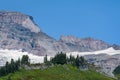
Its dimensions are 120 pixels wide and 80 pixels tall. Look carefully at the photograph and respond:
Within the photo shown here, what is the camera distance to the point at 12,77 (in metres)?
198

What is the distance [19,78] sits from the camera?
196m

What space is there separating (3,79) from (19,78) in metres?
7.67

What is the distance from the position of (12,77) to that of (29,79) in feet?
25.6

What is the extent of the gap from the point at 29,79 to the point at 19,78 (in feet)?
15.4

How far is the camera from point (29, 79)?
7771 inches

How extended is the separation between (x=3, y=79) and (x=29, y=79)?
1231cm

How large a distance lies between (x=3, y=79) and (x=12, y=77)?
6.28 m
